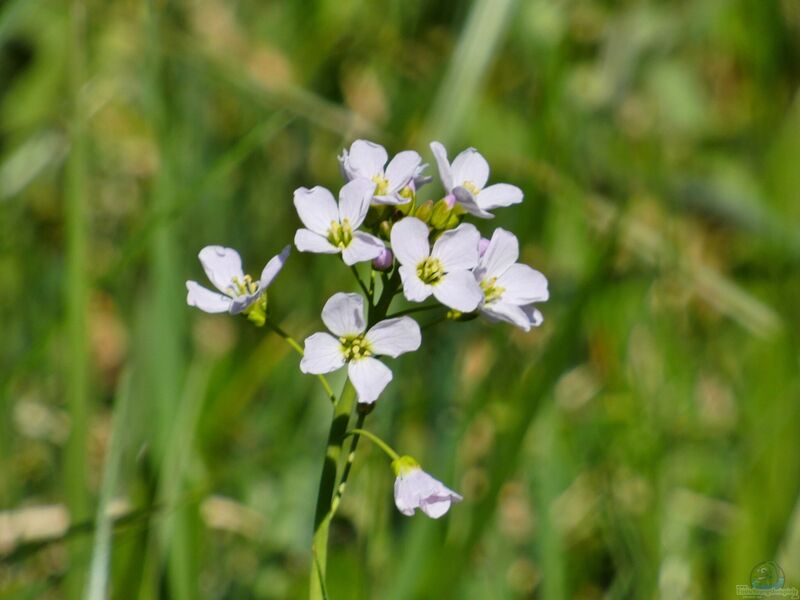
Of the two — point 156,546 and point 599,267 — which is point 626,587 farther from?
point 156,546

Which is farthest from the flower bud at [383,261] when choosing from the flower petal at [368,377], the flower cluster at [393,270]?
the flower petal at [368,377]

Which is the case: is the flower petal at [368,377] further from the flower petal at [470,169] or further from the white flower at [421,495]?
the flower petal at [470,169]

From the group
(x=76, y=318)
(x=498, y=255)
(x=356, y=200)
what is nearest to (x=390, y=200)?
(x=356, y=200)

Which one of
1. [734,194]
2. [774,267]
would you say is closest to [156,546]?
[774,267]

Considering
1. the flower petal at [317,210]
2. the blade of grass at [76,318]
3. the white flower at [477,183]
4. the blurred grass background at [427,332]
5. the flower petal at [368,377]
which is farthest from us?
the blurred grass background at [427,332]

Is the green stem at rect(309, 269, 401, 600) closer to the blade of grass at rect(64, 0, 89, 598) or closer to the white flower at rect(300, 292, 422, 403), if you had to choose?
the white flower at rect(300, 292, 422, 403)
